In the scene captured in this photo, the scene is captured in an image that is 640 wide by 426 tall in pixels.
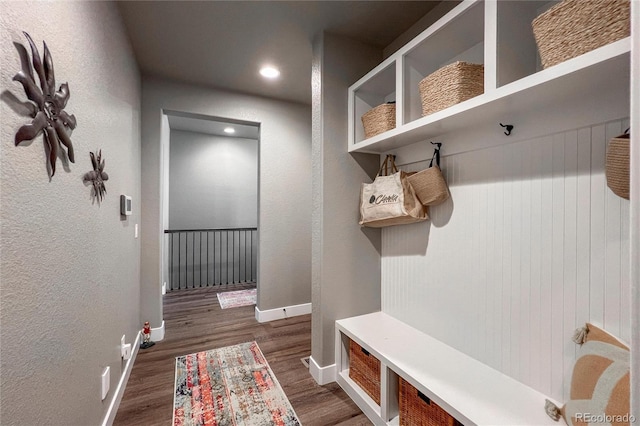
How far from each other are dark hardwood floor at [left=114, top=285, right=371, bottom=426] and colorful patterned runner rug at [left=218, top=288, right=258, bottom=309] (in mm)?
132

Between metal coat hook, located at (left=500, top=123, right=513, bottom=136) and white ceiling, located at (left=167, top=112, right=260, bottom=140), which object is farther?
white ceiling, located at (left=167, top=112, right=260, bottom=140)

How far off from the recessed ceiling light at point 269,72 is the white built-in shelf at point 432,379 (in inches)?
92.2

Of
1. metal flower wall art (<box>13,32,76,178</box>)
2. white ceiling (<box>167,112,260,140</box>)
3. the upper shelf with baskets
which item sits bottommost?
metal flower wall art (<box>13,32,76,178</box>)

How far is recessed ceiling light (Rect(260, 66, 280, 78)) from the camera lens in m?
2.65

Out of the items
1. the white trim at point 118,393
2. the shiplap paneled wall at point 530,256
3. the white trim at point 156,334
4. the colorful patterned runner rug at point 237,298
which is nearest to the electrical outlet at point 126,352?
the white trim at point 118,393

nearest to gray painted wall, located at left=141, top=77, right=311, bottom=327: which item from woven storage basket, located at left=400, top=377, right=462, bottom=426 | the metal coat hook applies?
woven storage basket, located at left=400, top=377, right=462, bottom=426

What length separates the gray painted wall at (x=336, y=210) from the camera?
2043 millimetres

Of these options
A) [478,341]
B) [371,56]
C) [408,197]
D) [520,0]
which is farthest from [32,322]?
[371,56]

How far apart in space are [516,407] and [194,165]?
561cm

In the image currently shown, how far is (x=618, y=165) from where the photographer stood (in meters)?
0.92

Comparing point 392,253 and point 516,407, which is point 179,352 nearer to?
point 392,253

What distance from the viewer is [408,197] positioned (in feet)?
5.67

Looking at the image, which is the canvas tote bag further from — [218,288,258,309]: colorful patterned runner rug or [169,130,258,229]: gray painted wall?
[169,130,258,229]: gray painted wall

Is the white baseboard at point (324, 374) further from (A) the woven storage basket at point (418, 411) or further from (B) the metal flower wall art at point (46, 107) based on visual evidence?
(B) the metal flower wall art at point (46, 107)
